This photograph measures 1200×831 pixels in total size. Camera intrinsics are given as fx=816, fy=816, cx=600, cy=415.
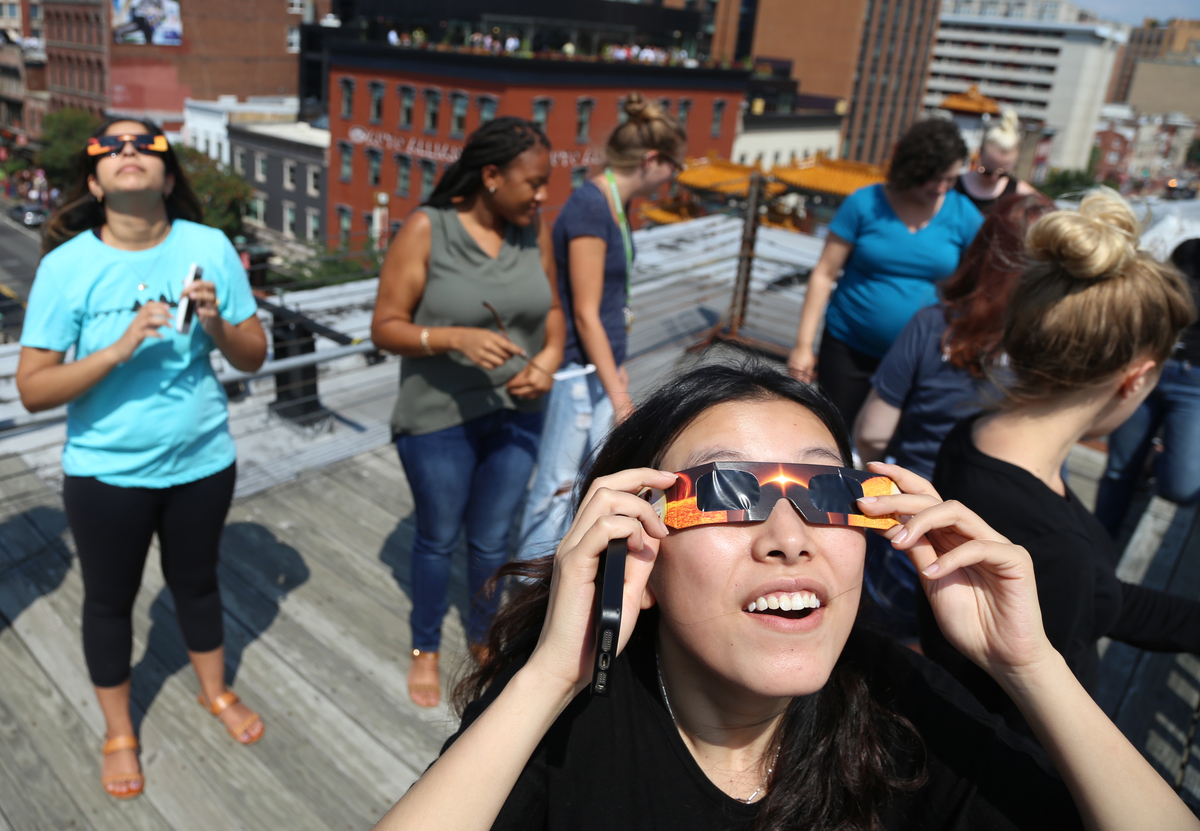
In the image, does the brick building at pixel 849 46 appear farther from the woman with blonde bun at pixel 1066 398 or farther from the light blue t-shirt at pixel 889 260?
the woman with blonde bun at pixel 1066 398

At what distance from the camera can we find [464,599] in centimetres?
342

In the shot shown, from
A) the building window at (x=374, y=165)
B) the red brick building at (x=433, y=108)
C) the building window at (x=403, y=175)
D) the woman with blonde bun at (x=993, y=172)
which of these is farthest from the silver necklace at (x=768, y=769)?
the building window at (x=374, y=165)

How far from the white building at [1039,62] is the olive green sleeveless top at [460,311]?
104344mm

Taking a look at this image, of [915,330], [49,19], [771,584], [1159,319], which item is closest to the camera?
[771,584]

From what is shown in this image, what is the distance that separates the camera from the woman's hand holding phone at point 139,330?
2.06 metres

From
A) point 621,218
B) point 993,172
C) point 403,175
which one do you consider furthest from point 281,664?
point 403,175

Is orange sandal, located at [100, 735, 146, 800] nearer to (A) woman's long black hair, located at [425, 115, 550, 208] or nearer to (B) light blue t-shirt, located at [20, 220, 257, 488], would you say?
(B) light blue t-shirt, located at [20, 220, 257, 488]

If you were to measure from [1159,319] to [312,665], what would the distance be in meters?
2.77

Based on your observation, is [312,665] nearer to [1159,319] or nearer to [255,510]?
[255,510]

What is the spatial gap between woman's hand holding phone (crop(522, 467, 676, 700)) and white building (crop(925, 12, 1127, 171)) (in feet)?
347

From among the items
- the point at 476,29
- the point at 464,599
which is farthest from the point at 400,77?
the point at 464,599

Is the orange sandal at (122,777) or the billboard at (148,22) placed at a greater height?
the billboard at (148,22)

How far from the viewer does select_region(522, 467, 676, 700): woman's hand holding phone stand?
45.3 inches

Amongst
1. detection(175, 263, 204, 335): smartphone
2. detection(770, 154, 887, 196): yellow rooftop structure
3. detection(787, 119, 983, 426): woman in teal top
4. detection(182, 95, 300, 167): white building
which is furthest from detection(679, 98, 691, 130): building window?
detection(175, 263, 204, 335): smartphone
